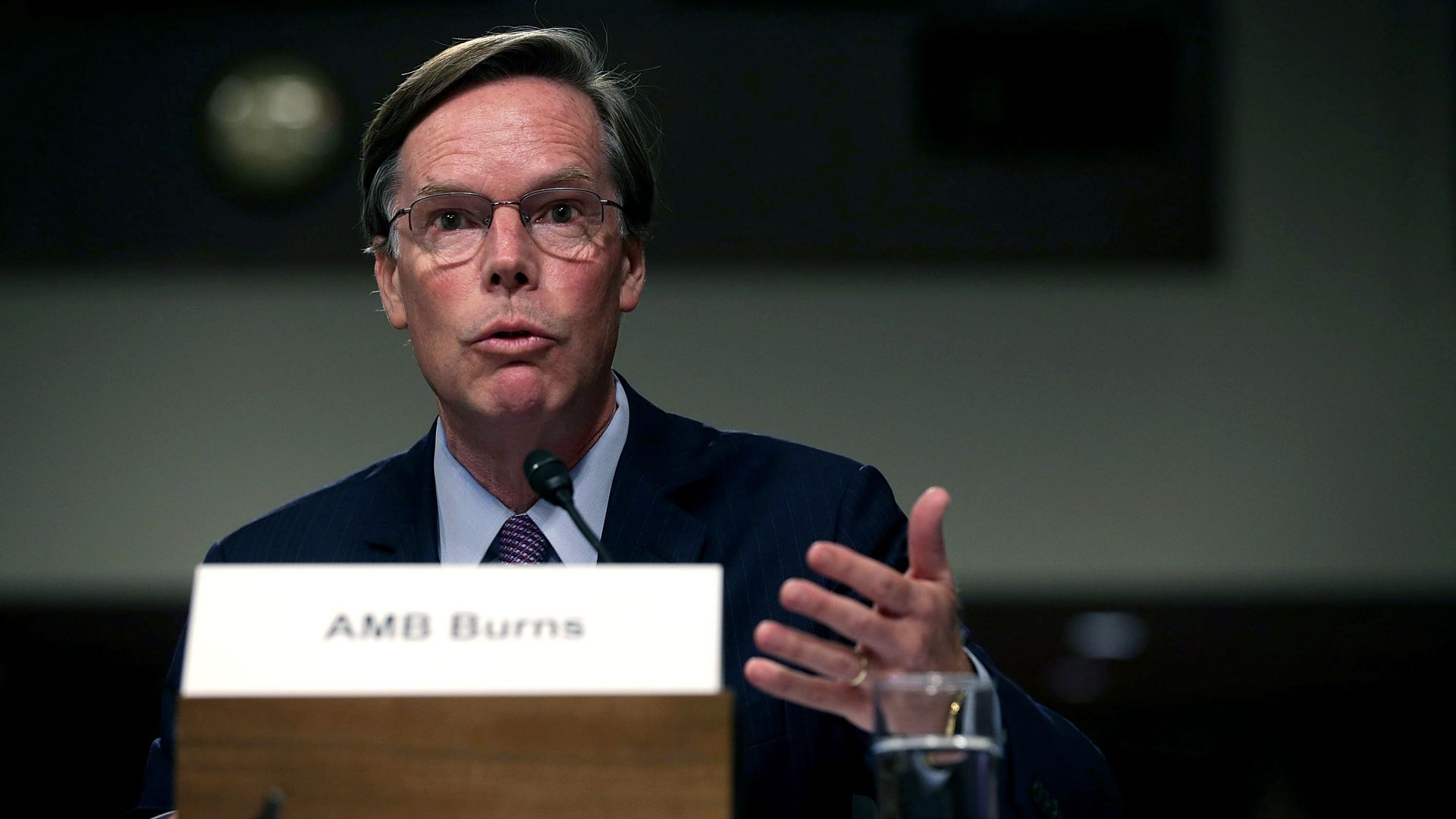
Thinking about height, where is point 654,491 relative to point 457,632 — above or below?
above

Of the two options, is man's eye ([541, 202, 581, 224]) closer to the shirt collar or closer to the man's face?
the man's face

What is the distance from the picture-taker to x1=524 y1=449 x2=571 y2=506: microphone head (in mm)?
1574

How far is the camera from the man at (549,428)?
1932 mm

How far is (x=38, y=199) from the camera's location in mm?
4727

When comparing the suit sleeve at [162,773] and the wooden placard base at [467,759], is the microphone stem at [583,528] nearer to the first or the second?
the wooden placard base at [467,759]

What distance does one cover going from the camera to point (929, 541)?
1430 mm

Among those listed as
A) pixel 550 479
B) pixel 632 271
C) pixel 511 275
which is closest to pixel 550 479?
pixel 550 479

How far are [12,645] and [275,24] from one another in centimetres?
198

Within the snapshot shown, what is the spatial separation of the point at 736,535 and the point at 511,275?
1.38 feet

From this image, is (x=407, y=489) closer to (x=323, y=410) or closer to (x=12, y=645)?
(x=323, y=410)

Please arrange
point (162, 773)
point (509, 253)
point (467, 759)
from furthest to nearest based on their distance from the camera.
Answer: point (509, 253) < point (162, 773) < point (467, 759)

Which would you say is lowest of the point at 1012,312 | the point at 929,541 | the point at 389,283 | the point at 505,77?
the point at 929,541

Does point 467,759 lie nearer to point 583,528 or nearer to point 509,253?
point 583,528

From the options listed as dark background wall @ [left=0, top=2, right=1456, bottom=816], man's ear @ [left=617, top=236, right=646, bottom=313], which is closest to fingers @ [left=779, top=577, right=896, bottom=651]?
A: man's ear @ [left=617, top=236, right=646, bottom=313]
